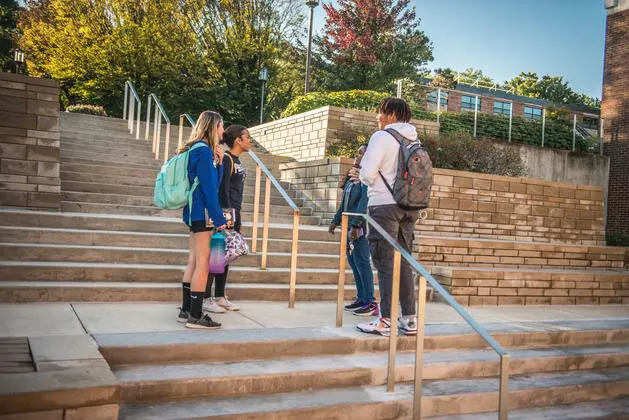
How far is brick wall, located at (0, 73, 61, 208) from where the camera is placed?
7.07m

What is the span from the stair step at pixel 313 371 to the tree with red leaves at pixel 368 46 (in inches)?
573

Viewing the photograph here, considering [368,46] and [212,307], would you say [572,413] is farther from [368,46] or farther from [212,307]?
[368,46]

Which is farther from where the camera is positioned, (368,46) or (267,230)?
(368,46)

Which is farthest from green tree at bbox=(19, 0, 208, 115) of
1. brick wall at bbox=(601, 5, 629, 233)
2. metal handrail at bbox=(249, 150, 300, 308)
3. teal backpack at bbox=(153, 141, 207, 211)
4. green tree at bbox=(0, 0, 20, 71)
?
teal backpack at bbox=(153, 141, 207, 211)

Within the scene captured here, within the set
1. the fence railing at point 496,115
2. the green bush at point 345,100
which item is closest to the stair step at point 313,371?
the green bush at point 345,100

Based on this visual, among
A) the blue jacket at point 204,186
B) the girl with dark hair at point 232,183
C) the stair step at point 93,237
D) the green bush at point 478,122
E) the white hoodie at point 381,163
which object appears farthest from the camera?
the green bush at point 478,122

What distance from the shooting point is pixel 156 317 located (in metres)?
4.84

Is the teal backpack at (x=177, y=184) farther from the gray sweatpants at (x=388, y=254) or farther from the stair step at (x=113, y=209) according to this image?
the stair step at (x=113, y=209)

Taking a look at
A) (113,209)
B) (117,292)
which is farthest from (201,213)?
(113,209)

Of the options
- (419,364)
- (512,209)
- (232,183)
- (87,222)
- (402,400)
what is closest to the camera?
(419,364)

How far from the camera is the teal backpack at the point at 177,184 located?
14.8 feet

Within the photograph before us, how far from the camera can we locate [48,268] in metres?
5.40

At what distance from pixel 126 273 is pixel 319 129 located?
5.93 meters

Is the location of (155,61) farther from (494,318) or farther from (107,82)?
(494,318)
